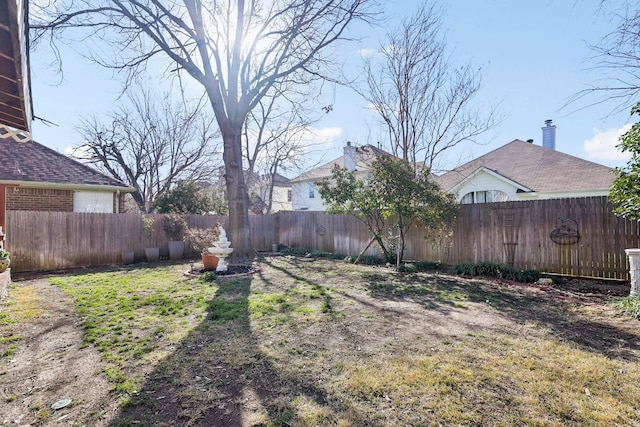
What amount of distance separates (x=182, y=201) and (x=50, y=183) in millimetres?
4537

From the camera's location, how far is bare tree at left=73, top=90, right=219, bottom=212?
18.4 metres

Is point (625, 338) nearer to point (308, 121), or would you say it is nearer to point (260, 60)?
point (260, 60)

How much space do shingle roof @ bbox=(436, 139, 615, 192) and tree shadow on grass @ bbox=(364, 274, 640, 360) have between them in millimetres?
7269

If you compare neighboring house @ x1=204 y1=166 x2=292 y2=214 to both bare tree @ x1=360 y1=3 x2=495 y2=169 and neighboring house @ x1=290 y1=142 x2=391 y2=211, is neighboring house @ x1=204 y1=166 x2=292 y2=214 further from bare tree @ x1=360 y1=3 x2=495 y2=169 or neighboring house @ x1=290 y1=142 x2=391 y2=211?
bare tree @ x1=360 y1=3 x2=495 y2=169

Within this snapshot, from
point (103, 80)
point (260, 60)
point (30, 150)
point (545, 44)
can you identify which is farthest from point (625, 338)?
point (30, 150)

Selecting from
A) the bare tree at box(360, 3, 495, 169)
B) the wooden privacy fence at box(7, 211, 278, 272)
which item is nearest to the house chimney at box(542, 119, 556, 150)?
the bare tree at box(360, 3, 495, 169)

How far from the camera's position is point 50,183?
35.5ft

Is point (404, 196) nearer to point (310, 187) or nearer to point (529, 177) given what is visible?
point (529, 177)

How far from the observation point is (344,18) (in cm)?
1004

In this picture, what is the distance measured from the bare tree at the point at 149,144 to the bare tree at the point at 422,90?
434 inches

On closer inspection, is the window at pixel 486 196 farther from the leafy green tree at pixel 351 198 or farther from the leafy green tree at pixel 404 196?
the leafy green tree at pixel 404 196

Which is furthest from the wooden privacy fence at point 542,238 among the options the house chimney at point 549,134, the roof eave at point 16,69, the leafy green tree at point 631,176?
the house chimney at point 549,134

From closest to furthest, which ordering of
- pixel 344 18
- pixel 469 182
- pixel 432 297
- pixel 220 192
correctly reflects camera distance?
pixel 432 297
pixel 344 18
pixel 469 182
pixel 220 192

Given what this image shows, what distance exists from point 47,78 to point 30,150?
5.30 m
